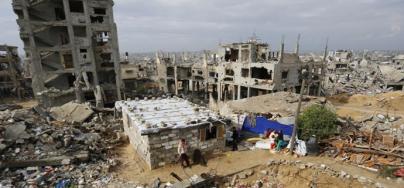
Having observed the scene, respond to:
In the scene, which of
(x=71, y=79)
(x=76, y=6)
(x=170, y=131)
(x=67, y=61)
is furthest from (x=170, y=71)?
(x=170, y=131)

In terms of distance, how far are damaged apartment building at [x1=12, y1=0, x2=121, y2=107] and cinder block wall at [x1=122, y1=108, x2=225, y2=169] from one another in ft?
54.8

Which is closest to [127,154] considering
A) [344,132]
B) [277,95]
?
[344,132]

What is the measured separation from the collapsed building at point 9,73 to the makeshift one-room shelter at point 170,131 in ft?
97.0

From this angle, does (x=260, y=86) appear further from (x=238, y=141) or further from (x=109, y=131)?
(x=109, y=131)

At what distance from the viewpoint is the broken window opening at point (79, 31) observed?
26531 mm

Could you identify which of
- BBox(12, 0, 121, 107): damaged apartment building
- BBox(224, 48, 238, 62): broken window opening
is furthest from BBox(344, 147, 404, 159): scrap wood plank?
BBox(224, 48, 238, 62): broken window opening

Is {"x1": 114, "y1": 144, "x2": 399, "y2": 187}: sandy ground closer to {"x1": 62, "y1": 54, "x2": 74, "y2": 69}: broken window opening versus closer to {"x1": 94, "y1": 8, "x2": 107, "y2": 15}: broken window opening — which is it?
{"x1": 62, "y1": 54, "x2": 74, "y2": 69}: broken window opening

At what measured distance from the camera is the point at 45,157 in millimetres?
10742

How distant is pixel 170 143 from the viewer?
1099 centimetres

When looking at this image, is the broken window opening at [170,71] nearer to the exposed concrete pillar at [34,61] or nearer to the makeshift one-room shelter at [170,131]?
the exposed concrete pillar at [34,61]

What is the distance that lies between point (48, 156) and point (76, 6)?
22.0 meters

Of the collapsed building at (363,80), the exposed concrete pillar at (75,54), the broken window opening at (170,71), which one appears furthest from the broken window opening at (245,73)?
the exposed concrete pillar at (75,54)

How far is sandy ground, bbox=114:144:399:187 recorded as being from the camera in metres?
10.2

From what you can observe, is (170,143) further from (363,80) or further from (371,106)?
(363,80)
